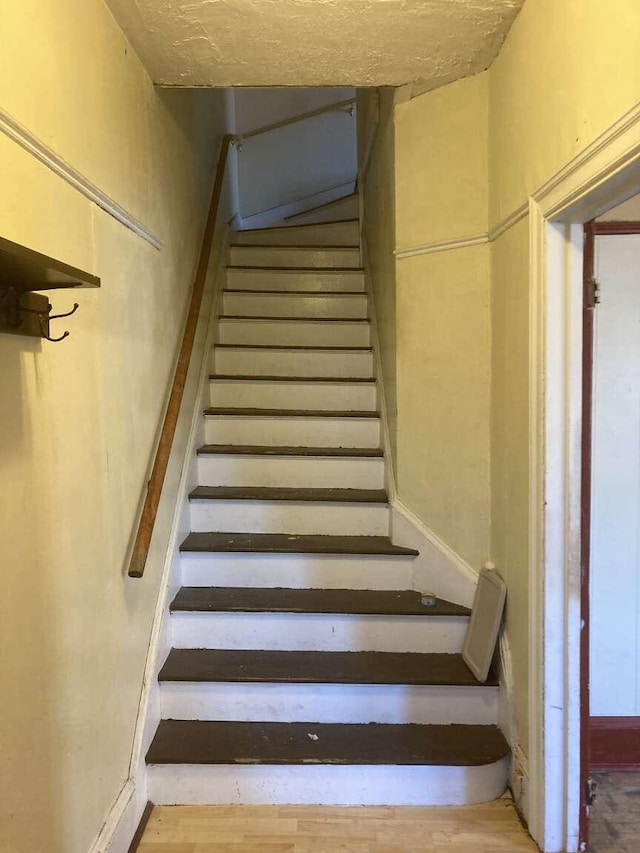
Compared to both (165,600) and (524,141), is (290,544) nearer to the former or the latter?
(165,600)

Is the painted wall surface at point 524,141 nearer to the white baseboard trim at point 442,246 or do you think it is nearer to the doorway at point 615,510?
the white baseboard trim at point 442,246

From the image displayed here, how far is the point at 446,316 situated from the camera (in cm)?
216

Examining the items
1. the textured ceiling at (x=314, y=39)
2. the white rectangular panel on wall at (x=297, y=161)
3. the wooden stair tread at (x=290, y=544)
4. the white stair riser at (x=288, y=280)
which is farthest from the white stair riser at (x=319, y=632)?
A: the white rectangular panel on wall at (x=297, y=161)

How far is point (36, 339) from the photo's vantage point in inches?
46.4

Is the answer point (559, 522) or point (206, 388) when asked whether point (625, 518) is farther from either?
point (206, 388)

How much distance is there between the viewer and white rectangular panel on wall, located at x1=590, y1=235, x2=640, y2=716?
204 centimetres

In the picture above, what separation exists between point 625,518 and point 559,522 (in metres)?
0.64

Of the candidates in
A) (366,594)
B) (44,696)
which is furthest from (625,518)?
(44,696)

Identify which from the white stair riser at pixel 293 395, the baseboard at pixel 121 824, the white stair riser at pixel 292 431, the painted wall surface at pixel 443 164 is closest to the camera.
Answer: the baseboard at pixel 121 824

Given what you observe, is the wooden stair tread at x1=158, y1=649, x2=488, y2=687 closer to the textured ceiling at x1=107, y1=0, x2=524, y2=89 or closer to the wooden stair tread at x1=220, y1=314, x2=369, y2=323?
the wooden stair tread at x1=220, y1=314, x2=369, y2=323

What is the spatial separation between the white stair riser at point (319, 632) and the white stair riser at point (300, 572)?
0.19 meters

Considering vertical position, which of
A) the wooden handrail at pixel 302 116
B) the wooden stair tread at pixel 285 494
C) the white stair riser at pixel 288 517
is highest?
the wooden handrail at pixel 302 116

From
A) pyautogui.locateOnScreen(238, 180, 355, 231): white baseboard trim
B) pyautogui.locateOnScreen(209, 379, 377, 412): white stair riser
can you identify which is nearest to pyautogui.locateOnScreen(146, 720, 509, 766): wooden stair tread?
pyautogui.locateOnScreen(209, 379, 377, 412): white stair riser

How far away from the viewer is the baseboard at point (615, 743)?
2.13 m
